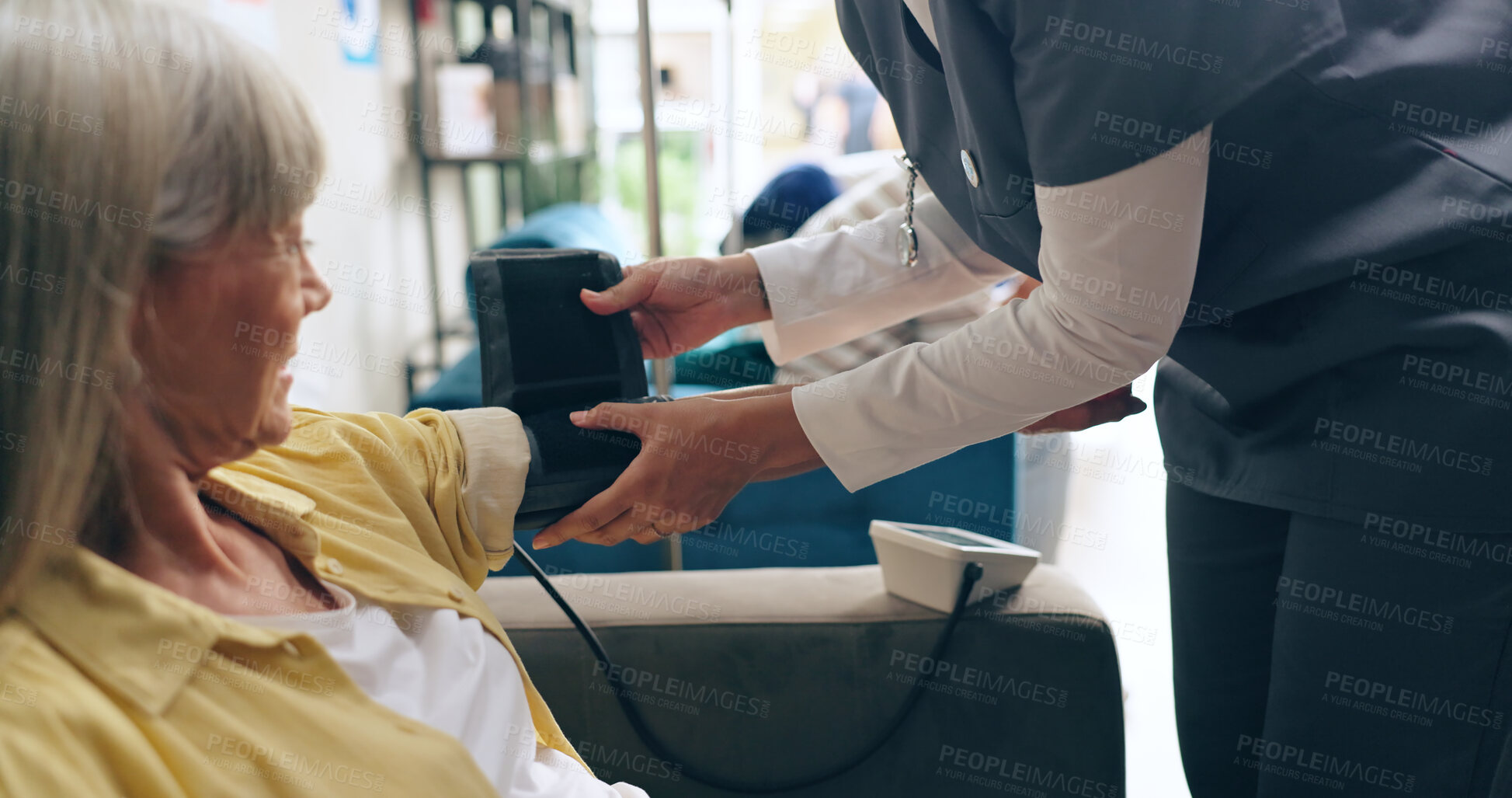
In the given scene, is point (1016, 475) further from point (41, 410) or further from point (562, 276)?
point (41, 410)

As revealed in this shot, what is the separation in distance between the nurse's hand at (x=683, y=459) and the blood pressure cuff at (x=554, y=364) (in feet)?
0.05

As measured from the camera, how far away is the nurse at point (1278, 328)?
72cm

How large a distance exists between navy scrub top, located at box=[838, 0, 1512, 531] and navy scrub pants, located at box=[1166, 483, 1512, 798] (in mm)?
34

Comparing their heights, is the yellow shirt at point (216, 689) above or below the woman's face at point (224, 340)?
below

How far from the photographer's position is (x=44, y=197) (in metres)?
0.49

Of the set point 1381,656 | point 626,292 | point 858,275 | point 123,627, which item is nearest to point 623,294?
point 626,292

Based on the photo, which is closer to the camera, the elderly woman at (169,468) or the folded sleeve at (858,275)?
the elderly woman at (169,468)

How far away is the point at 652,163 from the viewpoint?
64.9 inches

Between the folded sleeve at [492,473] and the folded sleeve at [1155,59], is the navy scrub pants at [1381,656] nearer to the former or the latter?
the folded sleeve at [1155,59]

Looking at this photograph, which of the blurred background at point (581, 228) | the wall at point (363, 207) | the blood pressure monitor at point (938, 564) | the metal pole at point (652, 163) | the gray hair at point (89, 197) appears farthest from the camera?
the wall at point (363, 207)

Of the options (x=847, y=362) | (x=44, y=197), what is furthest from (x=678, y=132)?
(x=44, y=197)

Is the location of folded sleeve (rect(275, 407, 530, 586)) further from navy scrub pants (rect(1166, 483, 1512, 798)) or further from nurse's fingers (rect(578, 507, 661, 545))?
navy scrub pants (rect(1166, 483, 1512, 798))

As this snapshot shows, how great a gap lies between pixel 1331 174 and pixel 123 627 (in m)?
0.88

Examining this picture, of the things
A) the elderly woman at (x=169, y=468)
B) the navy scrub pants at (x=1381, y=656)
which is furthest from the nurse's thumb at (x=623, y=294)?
the navy scrub pants at (x=1381, y=656)
